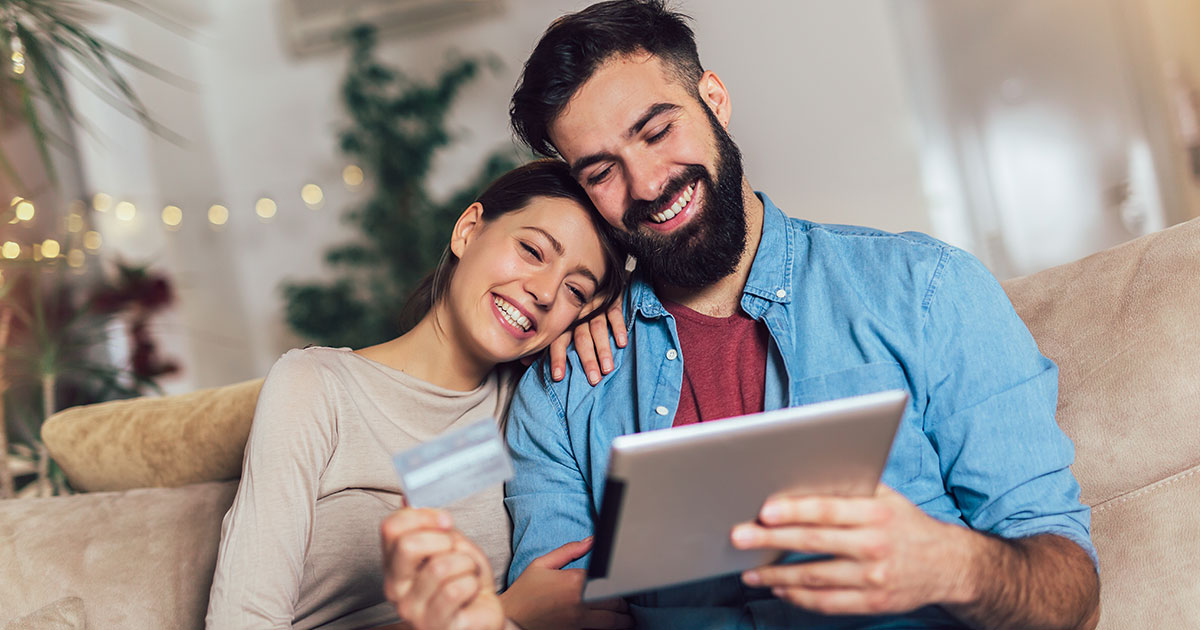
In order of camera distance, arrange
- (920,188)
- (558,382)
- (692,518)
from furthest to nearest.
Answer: (920,188), (558,382), (692,518)

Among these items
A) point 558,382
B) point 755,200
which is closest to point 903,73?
point 755,200

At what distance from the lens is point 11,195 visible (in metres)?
3.56

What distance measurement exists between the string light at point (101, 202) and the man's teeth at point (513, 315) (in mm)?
3415

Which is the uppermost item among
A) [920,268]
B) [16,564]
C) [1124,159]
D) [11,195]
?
[11,195]

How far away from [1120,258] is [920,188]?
267cm

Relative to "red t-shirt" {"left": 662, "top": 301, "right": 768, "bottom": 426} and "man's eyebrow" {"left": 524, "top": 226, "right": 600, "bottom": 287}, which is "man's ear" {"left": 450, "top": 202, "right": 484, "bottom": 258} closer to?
"man's eyebrow" {"left": 524, "top": 226, "right": 600, "bottom": 287}

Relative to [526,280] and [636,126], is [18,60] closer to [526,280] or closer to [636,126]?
[526,280]

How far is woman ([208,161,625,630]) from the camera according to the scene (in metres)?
1.15

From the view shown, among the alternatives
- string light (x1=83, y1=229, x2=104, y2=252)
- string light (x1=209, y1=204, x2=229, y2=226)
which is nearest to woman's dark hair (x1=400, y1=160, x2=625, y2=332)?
string light (x1=83, y1=229, x2=104, y2=252)

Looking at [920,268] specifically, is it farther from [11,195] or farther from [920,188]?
[11,195]

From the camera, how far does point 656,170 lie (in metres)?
1.36

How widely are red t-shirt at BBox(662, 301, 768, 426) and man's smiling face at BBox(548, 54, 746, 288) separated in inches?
3.2

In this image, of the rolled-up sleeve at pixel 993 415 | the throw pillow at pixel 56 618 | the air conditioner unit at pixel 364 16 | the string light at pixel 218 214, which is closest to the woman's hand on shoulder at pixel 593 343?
the rolled-up sleeve at pixel 993 415

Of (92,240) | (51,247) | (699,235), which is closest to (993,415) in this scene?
(699,235)
